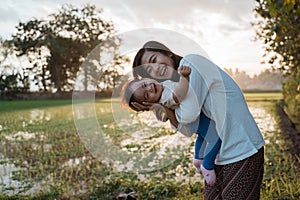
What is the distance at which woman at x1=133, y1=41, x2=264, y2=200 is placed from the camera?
1.47 m

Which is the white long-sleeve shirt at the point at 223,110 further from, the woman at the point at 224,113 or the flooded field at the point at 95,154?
the flooded field at the point at 95,154

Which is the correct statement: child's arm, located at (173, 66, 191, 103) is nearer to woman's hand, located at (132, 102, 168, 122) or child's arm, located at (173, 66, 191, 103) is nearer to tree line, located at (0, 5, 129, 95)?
woman's hand, located at (132, 102, 168, 122)

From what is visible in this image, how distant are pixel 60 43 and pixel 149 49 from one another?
28.3 meters

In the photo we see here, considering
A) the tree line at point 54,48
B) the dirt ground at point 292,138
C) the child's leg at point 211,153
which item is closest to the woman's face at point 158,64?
the child's leg at point 211,153

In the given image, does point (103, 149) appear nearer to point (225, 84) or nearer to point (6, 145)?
point (225, 84)

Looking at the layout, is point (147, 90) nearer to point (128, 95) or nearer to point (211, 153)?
point (128, 95)

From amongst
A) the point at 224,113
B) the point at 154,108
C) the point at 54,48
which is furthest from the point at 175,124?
the point at 54,48

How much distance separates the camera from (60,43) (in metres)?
28.9

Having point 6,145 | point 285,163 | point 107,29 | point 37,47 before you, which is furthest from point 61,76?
point 285,163

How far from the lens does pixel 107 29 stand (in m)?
30.7

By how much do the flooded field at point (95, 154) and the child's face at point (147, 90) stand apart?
210 millimetres

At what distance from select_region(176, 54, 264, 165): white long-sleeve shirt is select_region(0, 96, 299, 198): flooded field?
34 cm

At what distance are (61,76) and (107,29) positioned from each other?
549 centimetres

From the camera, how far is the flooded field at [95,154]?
1.88 meters
